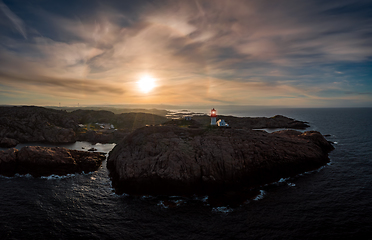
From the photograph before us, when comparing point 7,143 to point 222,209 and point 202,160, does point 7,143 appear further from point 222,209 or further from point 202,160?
point 222,209

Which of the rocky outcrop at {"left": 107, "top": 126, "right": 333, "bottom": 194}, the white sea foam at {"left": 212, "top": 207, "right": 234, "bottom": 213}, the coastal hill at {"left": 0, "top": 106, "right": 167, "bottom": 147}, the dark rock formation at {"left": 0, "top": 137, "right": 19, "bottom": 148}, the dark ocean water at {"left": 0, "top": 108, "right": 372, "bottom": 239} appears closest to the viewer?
the dark ocean water at {"left": 0, "top": 108, "right": 372, "bottom": 239}

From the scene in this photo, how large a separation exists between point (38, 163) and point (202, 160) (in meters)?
35.6

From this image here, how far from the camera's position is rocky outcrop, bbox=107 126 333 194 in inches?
1136

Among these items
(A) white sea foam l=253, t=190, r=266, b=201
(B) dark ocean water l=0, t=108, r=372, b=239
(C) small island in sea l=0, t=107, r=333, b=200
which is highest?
(C) small island in sea l=0, t=107, r=333, b=200

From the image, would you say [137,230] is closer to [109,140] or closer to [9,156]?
[9,156]

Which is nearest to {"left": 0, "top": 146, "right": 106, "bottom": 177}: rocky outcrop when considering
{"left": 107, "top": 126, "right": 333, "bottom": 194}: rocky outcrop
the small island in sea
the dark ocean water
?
the small island in sea

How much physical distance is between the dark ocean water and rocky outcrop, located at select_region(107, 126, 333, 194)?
2.37 metres

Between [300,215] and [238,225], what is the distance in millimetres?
8810

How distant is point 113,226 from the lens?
20.7 metres

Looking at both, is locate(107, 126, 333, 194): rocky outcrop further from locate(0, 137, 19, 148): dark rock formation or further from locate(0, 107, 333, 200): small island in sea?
locate(0, 137, 19, 148): dark rock formation

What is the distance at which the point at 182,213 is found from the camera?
22875 mm

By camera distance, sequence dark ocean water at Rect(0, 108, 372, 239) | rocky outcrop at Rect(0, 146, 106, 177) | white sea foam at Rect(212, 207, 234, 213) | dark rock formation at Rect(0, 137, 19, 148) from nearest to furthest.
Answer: dark ocean water at Rect(0, 108, 372, 239) < white sea foam at Rect(212, 207, 234, 213) < rocky outcrop at Rect(0, 146, 106, 177) < dark rock formation at Rect(0, 137, 19, 148)

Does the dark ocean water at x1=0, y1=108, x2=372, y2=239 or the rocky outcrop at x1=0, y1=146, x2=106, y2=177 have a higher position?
the rocky outcrop at x1=0, y1=146, x2=106, y2=177

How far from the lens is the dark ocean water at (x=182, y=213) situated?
19391 millimetres
